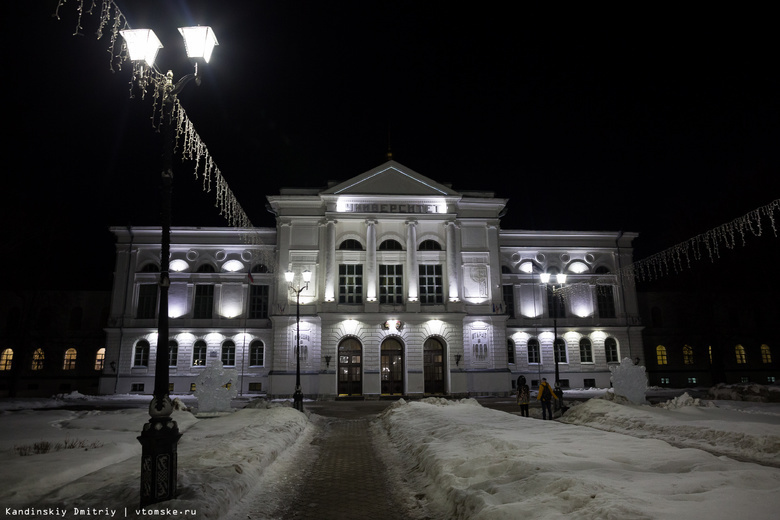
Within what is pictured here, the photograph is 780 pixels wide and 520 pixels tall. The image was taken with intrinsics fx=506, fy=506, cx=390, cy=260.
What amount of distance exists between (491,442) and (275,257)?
33599mm

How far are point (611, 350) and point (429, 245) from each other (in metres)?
18.3

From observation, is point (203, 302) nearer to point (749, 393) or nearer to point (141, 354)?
point (141, 354)

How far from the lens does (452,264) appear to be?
37906 millimetres

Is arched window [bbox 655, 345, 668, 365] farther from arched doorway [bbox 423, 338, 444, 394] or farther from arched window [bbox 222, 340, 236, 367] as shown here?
arched window [bbox 222, 340, 236, 367]

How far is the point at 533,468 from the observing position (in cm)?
762

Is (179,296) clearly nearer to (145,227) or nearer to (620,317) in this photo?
(145,227)

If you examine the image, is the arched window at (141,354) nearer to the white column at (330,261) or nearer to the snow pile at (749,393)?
the white column at (330,261)

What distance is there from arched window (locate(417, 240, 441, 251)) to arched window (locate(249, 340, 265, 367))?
1531 centimetres

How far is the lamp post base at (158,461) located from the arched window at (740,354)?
54.2m

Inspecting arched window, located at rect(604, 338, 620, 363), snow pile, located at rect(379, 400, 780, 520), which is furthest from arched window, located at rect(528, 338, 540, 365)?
snow pile, located at rect(379, 400, 780, 520)

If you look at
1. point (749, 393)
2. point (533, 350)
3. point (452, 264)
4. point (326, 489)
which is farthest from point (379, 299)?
point (326, 489)

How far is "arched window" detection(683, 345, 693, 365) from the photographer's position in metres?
46.5

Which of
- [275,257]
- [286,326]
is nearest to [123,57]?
[286,326]

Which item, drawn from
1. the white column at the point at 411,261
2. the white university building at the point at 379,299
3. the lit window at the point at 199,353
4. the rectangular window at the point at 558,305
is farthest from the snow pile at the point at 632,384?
the lit window at the point at 199,353
